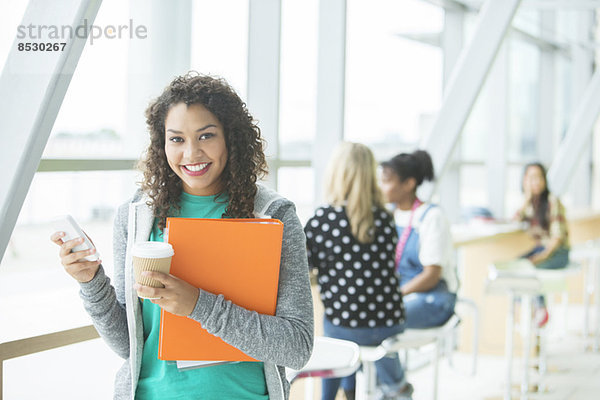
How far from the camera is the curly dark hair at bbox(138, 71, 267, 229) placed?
1323 mm

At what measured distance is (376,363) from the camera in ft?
8.71

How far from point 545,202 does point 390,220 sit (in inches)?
103

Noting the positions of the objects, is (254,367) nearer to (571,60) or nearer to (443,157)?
(443,157)

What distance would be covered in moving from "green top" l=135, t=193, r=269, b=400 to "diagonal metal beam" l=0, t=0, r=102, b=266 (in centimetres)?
52

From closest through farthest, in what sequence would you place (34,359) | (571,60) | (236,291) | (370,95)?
(236,291) → (34,359) → (370,95) → (571,60)

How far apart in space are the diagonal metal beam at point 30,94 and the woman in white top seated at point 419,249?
5.72 feet

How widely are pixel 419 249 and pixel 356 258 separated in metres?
0.62

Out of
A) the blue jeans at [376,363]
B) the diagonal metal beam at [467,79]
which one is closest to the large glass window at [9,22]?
the blue jeans at [376,363]

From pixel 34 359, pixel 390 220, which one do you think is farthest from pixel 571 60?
pixel 34 359

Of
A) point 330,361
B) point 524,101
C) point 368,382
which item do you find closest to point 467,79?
point 368,382

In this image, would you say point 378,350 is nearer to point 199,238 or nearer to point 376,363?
point 376,363

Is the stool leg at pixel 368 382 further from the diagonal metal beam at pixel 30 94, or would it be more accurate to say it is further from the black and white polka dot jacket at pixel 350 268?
the diagonal metal beam at pixel 30 94

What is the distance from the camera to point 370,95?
516 centimetres

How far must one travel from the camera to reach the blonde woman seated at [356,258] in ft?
→ 8.05
